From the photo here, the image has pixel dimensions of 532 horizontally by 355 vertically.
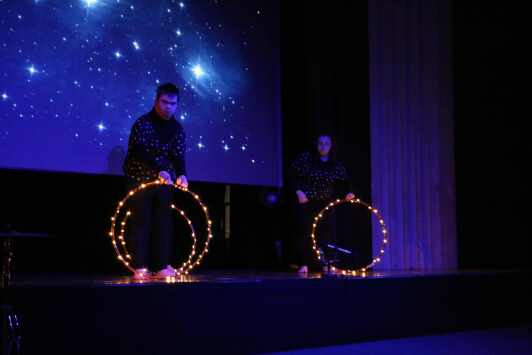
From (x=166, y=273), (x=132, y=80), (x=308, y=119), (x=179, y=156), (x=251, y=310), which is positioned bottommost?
(x=251, y=310)

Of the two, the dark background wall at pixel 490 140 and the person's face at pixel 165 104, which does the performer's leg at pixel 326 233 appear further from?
the person's face at pixel 165 104

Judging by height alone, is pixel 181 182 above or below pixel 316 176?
below

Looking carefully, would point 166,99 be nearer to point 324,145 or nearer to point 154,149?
point 154,149

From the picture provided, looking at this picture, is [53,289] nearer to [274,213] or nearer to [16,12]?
[16,12]

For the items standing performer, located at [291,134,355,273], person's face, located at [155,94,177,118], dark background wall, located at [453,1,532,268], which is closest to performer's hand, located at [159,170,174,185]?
person's face, located at [155,94,177,118]

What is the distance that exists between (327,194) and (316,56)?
Result: 61.4 inches

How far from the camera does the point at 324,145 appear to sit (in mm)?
5535

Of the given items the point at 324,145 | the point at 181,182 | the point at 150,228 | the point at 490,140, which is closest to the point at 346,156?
the point at 324,145

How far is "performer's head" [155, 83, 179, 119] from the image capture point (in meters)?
4.40

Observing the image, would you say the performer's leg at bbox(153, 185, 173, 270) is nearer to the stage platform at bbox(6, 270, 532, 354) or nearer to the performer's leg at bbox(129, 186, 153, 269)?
the performer's leg at bbox(129, 186, 153, 269)

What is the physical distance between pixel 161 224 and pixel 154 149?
22.1 inches

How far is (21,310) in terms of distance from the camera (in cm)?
300

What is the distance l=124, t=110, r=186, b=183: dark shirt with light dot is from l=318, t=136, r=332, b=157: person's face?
1475 mm

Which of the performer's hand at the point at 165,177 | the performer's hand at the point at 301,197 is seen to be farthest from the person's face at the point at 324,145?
the performer's hand at the point at 165,177
